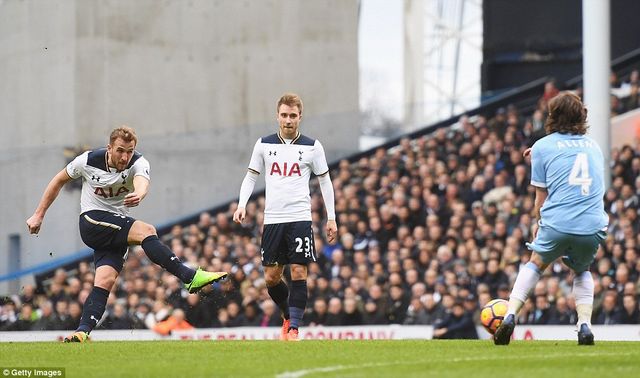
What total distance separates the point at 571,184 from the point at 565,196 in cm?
10

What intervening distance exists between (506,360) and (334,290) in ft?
37.6

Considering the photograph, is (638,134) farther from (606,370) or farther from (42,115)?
(606,370)

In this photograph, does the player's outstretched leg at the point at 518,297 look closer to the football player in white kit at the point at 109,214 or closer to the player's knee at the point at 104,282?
the football player in white kit at the point at 109,214

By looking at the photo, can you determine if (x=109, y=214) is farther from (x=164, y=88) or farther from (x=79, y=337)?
(x=164, y=88)

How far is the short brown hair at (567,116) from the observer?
32.6 ft

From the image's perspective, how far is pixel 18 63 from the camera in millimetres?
28125

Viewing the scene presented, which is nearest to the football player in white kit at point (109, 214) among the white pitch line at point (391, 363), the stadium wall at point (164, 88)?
the white pitch line at point (391, 363)

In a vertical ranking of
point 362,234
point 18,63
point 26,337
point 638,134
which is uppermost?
point 18,63

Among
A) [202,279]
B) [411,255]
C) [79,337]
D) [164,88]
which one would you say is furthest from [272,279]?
[164,88]

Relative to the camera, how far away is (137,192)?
1130 centimetres

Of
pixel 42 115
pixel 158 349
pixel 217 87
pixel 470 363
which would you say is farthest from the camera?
pixel 217 87

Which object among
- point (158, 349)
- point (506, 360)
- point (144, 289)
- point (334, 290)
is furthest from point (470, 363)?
point (144, 289)

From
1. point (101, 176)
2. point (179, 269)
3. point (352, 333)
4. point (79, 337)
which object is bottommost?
point (352, 333)

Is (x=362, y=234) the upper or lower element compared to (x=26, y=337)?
upper
